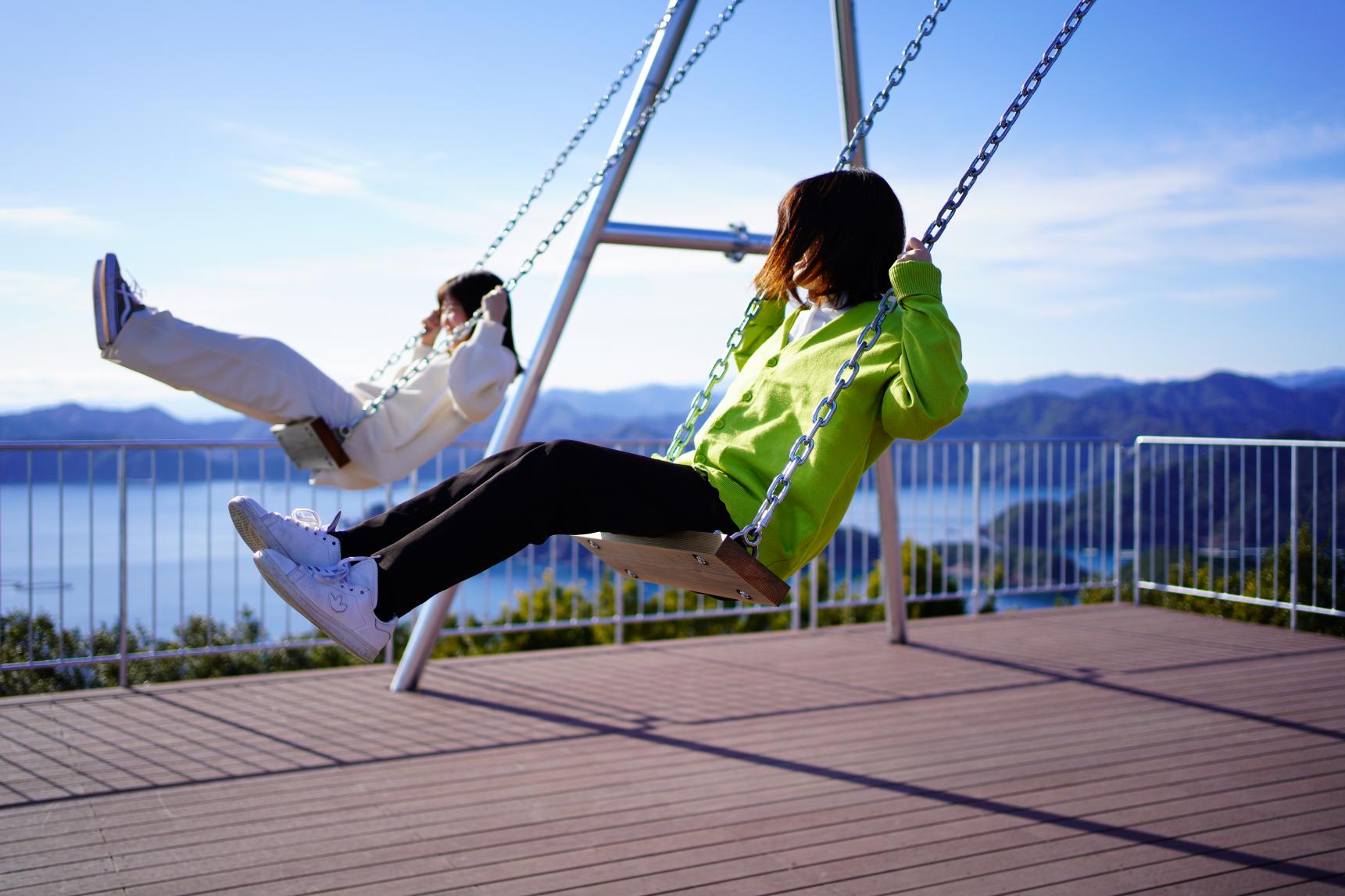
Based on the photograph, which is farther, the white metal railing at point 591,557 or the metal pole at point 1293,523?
the metal pole at point 1293,523

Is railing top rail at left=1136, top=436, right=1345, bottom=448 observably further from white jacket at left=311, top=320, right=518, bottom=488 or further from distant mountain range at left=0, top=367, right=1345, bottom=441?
distant mountain range at left=0, top=367, right=1345, bottom=441

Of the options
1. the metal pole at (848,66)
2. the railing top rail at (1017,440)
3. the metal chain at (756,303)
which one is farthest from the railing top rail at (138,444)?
the metal chain at (756,303)

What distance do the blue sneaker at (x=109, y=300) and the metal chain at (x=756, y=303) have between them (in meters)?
1.54

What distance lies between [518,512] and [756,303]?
2.82 ft

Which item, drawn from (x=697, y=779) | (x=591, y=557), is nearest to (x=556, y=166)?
(x=697, y=779)

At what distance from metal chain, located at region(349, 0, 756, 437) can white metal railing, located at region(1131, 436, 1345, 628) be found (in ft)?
13.4

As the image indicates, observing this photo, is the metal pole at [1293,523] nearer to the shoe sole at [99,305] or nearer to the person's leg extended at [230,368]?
the person's leg extended at [230,368]

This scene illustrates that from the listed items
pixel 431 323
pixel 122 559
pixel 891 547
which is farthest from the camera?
pixel 891 547

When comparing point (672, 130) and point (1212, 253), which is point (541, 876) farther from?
point (1212, 253)

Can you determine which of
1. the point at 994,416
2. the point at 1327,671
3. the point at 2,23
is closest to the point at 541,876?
the point at 1327,671

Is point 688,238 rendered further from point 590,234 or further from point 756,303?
point 756,303

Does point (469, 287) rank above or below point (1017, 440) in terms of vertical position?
above

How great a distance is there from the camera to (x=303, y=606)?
172cm

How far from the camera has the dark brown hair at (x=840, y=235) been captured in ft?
7.06
